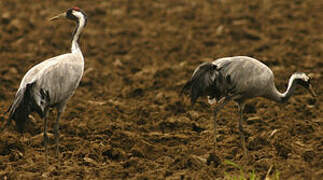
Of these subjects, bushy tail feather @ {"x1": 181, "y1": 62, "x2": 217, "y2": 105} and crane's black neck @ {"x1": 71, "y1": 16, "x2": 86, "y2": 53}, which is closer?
bushy tail feather @ {"x1": 181, "y1": 62, "x2": 217, "y2": 105}

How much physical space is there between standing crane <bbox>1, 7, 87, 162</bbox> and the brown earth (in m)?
0.56

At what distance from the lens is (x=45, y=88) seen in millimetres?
5621

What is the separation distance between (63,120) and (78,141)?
0.72m

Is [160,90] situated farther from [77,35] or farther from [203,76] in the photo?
[203,76]

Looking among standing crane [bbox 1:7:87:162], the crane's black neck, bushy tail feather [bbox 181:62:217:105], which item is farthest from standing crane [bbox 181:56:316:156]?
the crane's black neck

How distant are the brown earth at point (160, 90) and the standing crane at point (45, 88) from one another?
56 centimetres

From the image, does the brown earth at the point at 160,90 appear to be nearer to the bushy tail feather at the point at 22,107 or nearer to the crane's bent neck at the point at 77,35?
the bushy tail feather at the point at 22,107

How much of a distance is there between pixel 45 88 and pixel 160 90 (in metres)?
2.64

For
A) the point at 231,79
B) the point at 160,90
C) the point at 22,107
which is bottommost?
the point at 160,90

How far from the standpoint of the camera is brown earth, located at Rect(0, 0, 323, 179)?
5.71 metres

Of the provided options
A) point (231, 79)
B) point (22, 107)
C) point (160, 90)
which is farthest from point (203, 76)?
point (160, 90)

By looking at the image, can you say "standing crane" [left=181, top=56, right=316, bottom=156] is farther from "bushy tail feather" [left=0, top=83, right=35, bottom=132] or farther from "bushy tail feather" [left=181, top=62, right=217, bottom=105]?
"bushy tail feather" [left=0, top=83, right=35, bottom=132]

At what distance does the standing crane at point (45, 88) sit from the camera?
5.49 metres

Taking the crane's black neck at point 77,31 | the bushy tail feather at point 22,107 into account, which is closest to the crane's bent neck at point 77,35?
the crane's black neck at point 77,31
